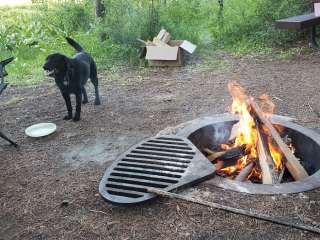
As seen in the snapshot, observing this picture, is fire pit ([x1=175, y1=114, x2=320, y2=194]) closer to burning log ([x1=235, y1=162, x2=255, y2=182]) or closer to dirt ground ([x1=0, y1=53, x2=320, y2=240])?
dirt ground ([x1=0, y1=53, x2=320, y2=240])

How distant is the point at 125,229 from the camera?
8.16 ft

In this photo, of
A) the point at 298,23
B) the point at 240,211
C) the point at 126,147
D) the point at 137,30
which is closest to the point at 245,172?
the point at 240,211

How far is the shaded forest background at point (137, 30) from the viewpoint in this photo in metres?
7.54

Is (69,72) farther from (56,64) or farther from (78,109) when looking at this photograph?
(78,109)

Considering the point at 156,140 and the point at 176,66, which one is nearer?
the point at 156,140

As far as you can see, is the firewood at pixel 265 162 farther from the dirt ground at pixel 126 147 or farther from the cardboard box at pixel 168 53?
the cardboard box at pixel 168 53

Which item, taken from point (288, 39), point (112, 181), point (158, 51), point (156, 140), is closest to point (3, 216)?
point (112, 181)

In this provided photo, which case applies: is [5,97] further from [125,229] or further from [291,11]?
[291,11]

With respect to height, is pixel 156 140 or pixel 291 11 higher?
pixel 291 11

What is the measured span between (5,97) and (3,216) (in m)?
3.61

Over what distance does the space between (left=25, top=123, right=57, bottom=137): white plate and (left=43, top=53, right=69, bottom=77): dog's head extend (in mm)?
640

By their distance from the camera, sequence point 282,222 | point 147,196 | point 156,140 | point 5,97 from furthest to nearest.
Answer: point 5,97, point 156,140, point 147,196, point 282,222

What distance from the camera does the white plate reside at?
13.8 feet

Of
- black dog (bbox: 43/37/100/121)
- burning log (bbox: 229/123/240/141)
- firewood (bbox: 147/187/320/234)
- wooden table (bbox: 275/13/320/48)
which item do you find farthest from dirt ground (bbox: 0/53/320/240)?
burning log (bbox: 229/123/240/141)
